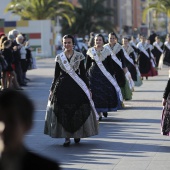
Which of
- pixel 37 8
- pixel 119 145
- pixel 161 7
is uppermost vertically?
pixel 37 8

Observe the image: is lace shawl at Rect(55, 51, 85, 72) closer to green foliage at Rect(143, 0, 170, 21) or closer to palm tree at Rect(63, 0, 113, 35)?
green foliage at Rect(143, 0, 170, 21)

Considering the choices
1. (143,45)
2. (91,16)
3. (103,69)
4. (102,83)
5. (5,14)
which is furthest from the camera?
(91,16)

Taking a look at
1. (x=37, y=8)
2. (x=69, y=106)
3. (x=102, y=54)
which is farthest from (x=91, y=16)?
(x=69, y=106)

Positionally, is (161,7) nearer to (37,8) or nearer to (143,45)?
(37,8)

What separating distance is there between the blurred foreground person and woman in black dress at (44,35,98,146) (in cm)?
803

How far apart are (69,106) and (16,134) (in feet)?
26.7

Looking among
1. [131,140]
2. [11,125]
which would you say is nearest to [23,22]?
[131,140]

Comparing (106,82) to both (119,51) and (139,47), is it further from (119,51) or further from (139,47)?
(139,47)

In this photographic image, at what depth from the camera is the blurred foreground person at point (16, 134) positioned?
9.51 feet

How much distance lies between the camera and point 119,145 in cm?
1122

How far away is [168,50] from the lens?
32.5 m

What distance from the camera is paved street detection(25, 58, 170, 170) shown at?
30.9ft

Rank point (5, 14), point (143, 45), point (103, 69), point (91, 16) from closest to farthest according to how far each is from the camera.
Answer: point (103, 69)
point (143, 45)
point (5, 14)
point (91, 16)

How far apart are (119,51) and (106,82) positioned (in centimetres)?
246
